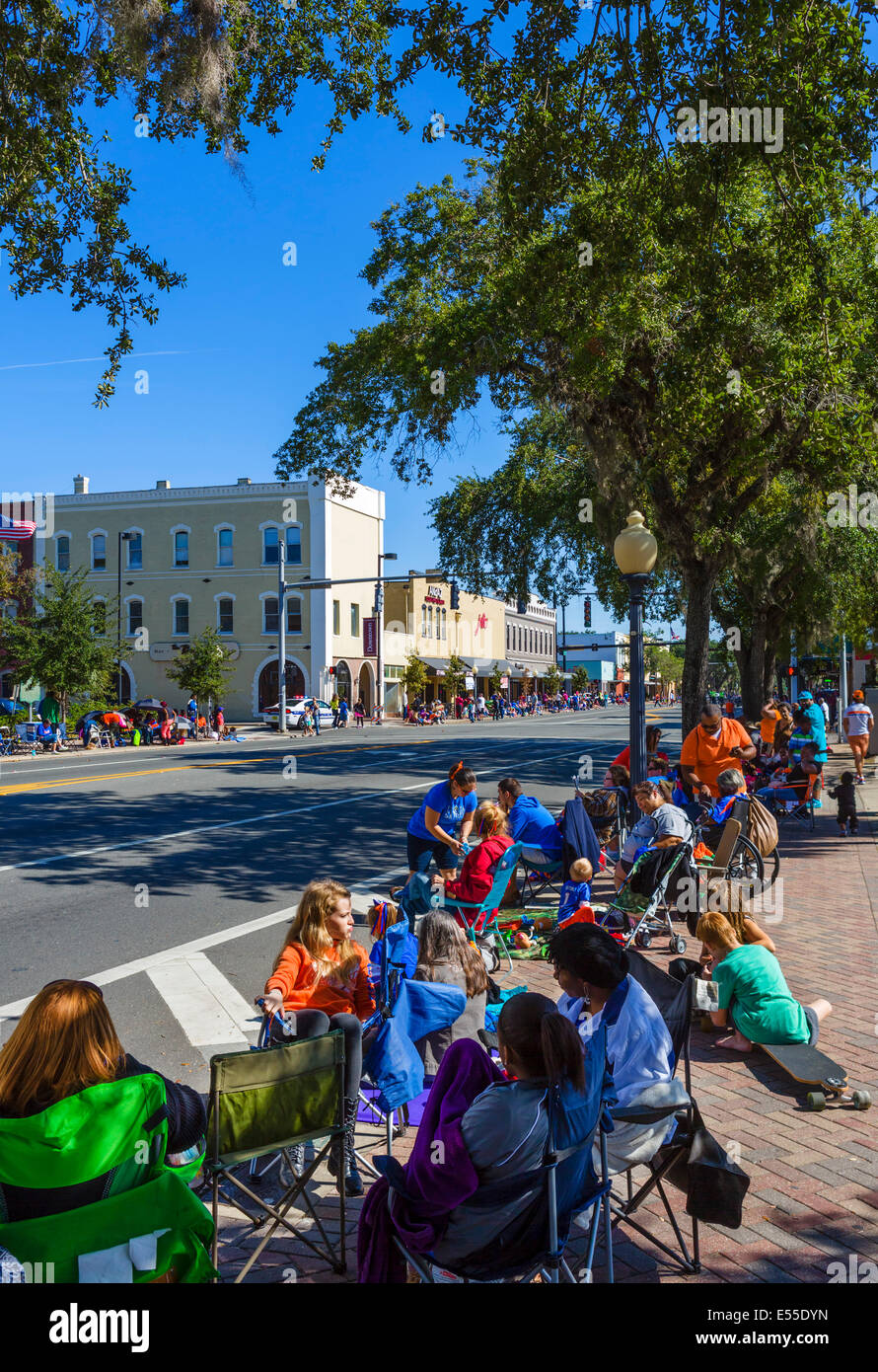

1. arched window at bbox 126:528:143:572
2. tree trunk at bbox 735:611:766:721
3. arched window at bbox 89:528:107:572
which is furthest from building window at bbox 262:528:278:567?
tree trunk at bbox 735:611:766:721

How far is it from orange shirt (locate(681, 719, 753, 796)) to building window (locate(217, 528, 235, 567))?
151 feet

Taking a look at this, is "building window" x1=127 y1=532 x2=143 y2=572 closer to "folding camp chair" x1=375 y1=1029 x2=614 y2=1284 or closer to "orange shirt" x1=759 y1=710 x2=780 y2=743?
"orange shirt" x1=759 y1=710 x2=780 y2=743

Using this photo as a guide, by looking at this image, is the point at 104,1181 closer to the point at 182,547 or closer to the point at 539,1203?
the point at 539,1203

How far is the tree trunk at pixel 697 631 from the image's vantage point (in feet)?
51.9

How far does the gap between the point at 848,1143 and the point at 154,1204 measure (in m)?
3.22

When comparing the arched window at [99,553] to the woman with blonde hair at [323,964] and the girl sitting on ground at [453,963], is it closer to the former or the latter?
the woman with blonde hair at [323,964]

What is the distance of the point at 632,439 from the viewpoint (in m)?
15.5

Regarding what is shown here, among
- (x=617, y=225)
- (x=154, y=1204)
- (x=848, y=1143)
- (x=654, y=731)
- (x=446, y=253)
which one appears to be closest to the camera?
(x=154, y=1204)

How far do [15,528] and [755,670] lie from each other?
3273 cm

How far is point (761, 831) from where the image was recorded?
32.9ft

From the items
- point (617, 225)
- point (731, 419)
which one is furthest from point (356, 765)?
point (617, 225)

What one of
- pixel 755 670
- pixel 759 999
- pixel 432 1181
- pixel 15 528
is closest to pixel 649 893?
pixel 759 999

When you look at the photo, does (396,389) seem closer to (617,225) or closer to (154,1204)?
(617,225)

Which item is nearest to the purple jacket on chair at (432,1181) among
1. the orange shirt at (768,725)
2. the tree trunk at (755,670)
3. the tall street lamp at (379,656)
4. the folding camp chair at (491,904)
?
the folding camp chair at (491,904)
